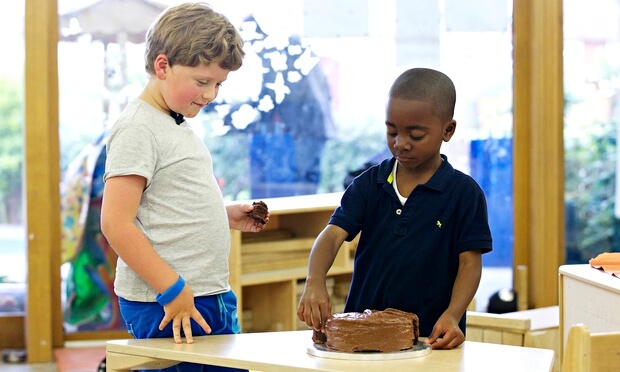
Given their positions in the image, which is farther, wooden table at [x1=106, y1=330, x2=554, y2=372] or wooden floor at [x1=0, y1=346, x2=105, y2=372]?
wooden floor at [x1=0, y1=346, x2=105, y2=372]

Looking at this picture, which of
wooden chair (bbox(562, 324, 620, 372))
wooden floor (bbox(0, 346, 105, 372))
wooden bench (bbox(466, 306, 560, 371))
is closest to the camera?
wooden chair (bbox(562, 324, 620, 372))

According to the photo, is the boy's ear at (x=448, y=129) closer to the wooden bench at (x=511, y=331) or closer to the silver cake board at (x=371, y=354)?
the silver cake board at (x=371, y=354)

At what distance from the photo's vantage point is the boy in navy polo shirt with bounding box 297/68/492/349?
6.86 ft

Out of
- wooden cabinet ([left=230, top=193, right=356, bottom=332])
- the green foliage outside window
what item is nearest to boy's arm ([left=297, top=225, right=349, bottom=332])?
wooden cabinet ([left=230, top=193, right=356, bottom=332])

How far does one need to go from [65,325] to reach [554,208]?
2.72 metres

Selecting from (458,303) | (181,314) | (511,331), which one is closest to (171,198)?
(181,314)

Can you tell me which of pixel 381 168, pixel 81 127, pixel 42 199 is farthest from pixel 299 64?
pixel 381 168

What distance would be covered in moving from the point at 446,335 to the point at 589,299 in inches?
23.5

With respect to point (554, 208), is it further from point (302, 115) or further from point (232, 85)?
point (232, 85)

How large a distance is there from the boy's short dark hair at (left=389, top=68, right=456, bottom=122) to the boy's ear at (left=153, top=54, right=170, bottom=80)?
518 millimetres

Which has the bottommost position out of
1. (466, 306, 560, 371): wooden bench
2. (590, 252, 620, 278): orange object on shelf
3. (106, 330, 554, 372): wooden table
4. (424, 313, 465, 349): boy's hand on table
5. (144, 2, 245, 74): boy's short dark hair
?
(466, 306, 560, 371): wooden bench

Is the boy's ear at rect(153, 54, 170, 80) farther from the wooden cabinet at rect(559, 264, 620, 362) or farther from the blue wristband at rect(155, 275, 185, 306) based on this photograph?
the wooden cabinet at rect(559, 264, 620, 362)

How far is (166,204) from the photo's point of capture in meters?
2.10

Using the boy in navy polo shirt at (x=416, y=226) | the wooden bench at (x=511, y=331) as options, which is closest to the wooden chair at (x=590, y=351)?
the boy in navy polo shirt at (x=416, y=226)
